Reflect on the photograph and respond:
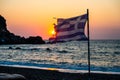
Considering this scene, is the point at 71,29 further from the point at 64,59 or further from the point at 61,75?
the point at 64,59

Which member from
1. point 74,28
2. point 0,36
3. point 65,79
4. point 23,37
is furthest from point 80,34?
point 23,37

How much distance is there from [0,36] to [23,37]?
17832mm

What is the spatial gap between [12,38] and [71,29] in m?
165

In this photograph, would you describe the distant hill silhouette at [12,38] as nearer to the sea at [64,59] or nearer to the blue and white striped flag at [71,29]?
the sea at [64,59]

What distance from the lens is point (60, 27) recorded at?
1261 cm

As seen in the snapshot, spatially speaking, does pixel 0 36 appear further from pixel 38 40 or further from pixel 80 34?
pixel 80 34

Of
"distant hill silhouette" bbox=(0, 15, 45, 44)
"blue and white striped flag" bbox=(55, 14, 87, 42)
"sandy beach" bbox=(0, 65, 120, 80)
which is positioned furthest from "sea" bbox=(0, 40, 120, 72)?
"distant hill silhouette" bbox=(0, 15, 45, 44)

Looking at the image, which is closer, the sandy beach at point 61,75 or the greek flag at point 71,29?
the greek flag at point 71,29

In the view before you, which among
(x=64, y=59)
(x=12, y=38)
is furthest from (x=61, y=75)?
(x=12, y=38)

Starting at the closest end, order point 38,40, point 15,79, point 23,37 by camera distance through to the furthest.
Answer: point 15,79 → point 38,40 → point 23,37

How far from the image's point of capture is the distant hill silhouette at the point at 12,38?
16250cm

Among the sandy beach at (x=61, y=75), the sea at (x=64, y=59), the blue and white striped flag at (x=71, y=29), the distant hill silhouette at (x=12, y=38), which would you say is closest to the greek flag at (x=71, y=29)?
the blue and white striped flag at (x=71, y=29)

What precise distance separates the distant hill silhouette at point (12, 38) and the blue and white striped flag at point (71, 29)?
147 meters

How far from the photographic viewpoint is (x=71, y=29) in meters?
12.5
